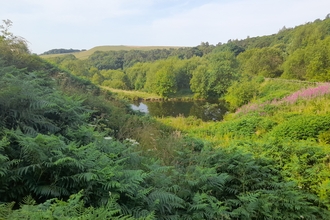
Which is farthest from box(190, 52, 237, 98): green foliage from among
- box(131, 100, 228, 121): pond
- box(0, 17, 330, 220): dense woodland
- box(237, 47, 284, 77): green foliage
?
box(0, 17, 330, 220): dense woodland

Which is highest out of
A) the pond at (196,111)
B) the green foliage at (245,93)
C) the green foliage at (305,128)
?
the green foliage at (305,128)

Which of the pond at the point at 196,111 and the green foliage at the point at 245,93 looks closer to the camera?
the pond at the point at 196,111

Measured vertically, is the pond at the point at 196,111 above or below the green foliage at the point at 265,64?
below

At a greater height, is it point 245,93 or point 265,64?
point 265,64

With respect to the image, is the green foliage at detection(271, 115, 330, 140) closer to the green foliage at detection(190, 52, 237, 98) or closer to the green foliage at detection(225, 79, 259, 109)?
the green foliage at detection(225, 79, 259, 109)

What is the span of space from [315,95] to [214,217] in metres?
15.5

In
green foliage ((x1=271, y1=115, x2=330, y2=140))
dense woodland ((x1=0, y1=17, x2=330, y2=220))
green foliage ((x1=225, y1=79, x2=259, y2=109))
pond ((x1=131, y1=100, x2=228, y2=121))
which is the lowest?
pond ((x1=131, y1=100, x2=228, y2=121))

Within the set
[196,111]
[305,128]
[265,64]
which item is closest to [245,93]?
[196,111]

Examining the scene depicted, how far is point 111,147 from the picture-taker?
13.6 ft

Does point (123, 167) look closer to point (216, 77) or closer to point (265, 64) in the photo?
point (216, 77)

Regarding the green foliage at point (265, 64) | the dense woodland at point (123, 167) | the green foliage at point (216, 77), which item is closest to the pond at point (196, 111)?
the green foliage at point (216, 77)

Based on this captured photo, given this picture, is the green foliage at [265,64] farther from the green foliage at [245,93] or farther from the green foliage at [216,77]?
the green foliage at [245,93]

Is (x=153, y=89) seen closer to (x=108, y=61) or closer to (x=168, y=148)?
(x=168, y=148)

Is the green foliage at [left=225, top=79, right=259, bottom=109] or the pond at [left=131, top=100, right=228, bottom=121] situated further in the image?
the green foliage at [left=225, top=79, right=259, bottom=109]
